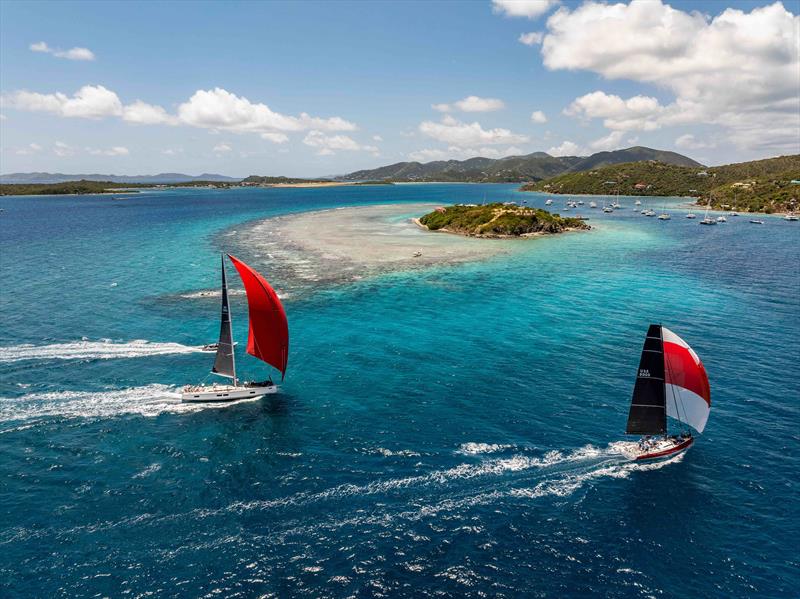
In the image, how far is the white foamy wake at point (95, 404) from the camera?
40.3 meters

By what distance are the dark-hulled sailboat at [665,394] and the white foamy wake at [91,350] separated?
48351 millimetres

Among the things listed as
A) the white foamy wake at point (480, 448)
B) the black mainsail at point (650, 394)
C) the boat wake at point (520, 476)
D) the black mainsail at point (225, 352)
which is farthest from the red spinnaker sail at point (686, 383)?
the black mainsail at point (225, 352)

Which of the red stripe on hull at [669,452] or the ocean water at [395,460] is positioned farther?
the red stripe on hull at [669,452]

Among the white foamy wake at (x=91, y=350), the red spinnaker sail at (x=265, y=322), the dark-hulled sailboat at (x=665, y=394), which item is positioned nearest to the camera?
the dark-hulled sailboat at (x=665, y=394)

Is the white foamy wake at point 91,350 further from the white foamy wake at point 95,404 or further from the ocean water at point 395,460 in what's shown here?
the white foamy wake at point 95,404

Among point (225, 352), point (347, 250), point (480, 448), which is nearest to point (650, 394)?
point (480, 448)

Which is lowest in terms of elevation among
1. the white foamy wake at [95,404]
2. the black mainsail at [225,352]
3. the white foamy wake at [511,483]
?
the white foamy wake at [511,483]

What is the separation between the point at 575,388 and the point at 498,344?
41.5ft

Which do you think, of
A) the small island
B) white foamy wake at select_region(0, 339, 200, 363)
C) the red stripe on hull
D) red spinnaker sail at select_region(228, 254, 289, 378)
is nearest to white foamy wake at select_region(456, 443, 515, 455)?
the red stripe on hull

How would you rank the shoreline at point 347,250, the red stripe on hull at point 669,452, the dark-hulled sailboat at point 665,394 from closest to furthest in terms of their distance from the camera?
the red stripe on hull at point 669,452, the dark-hulled sailboat at point 665,394, the shoreline at point 347,250

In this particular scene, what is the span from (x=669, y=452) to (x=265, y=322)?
3676cm

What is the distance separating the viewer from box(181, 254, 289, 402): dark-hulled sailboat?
42156 millimetres

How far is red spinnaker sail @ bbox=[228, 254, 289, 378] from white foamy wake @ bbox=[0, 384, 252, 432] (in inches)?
197

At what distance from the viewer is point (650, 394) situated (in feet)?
115
